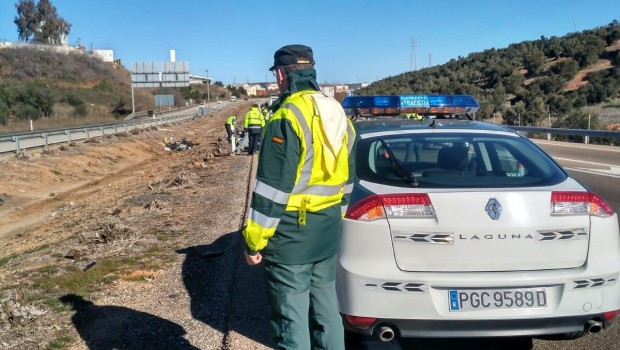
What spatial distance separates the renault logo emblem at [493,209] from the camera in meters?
3.81

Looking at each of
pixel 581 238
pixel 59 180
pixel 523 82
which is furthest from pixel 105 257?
pixel 523 82

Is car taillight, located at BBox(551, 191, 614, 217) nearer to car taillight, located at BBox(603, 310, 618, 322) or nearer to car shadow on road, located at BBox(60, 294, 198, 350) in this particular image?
car taillight, located at BBox(603, 310, 618, 322)

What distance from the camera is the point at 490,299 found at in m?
3.79

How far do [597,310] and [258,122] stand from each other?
1844cm

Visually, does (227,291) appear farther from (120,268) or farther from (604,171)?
(604,171)

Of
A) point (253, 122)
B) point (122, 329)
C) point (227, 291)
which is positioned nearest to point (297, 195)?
point (122, 329)

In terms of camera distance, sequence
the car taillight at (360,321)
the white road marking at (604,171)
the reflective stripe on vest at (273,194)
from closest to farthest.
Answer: the reflective stripe on vest at (273,194), the car taillight at (360,321), the white road marking at (604,171)

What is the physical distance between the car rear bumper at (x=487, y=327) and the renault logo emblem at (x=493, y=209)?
0.62 meters

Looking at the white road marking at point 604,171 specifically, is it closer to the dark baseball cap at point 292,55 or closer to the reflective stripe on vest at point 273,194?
the dark baseball cap at point 292,55

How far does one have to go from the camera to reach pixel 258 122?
71.6 ft

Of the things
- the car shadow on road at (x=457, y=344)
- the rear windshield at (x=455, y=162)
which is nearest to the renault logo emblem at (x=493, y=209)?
the rear windshield at (x=455, y=162)

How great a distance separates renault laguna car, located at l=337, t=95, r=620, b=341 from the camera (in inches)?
149

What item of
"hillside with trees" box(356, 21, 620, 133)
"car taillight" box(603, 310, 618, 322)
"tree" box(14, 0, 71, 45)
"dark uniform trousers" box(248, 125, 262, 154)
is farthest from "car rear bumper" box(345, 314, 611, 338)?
"tree" box(14, 0, 71, 45)

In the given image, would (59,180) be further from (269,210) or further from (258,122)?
(269,210)
